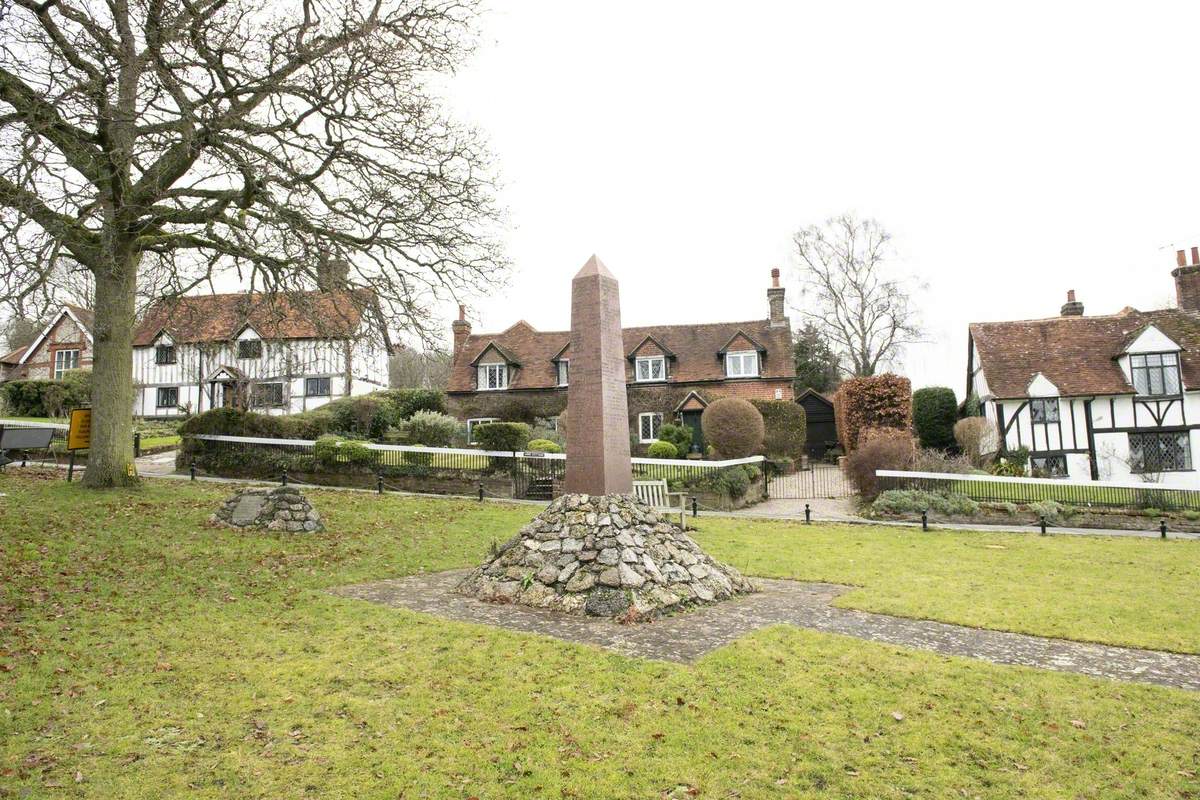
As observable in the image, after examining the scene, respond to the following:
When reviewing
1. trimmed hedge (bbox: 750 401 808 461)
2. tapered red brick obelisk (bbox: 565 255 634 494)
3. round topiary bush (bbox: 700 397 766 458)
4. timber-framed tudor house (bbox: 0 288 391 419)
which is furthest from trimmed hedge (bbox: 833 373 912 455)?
timber-framed tudor house (bbox: 0 288 391 419)

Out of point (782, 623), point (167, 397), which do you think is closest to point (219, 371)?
point (167, 397)

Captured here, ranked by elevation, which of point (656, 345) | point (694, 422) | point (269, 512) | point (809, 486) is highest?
point (656, 345)

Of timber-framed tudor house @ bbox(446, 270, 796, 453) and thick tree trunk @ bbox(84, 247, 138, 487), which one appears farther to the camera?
timber-framed tudor house @ bbox(446, 270, 796, 453)

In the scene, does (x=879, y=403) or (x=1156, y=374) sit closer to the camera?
(x=1156, y=374)

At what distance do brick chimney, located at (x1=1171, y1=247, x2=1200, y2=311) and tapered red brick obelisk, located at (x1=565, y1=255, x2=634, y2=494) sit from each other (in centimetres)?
2943

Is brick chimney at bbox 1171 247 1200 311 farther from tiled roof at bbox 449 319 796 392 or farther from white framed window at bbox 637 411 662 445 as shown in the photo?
white framed window at bbox 637 411 662 445

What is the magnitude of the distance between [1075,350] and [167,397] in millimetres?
45842

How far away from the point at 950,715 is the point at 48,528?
13.4 meters

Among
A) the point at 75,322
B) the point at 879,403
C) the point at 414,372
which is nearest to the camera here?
the point at 879,403

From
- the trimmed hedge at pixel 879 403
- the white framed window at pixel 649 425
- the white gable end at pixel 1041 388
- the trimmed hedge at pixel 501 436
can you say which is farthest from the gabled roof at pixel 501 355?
the white gable end at pixel 1041 388

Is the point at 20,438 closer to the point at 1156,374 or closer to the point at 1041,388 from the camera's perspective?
the point at 1041,388

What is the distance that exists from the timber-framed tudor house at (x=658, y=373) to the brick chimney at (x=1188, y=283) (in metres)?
15.8

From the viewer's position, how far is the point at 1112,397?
26.0 meters

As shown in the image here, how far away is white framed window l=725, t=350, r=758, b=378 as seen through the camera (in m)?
35.1
